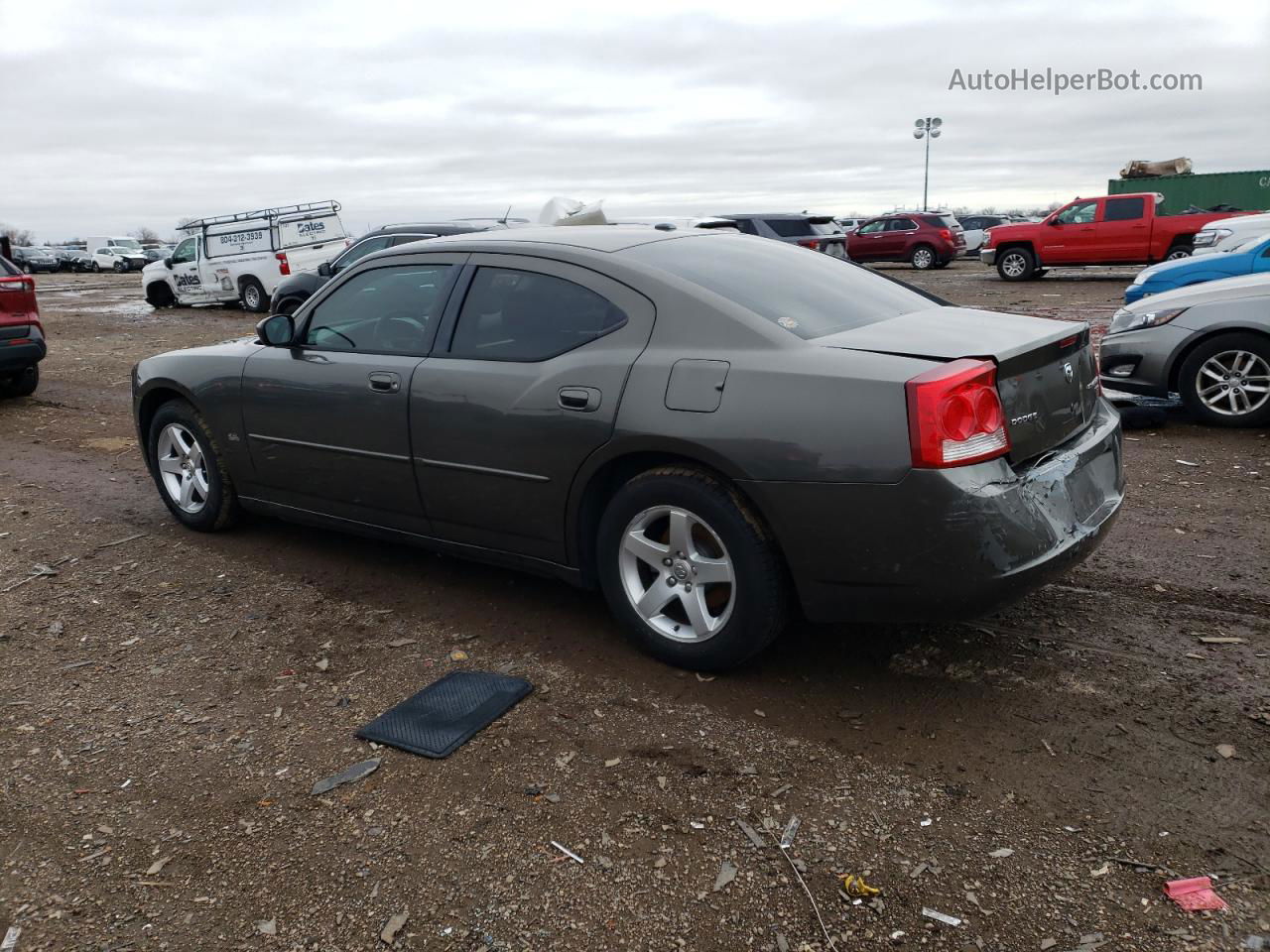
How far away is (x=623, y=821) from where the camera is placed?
2848 millimetres

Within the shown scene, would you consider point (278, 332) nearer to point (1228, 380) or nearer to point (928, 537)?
point (928, 537)

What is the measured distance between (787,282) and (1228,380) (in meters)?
4.80

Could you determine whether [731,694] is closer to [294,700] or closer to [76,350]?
[294,700]

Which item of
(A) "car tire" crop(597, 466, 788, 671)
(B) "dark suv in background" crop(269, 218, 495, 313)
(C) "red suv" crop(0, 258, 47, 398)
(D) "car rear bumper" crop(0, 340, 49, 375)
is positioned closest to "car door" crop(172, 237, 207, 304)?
(B) "dark suv in background" crop(269, 218, 495, 313)

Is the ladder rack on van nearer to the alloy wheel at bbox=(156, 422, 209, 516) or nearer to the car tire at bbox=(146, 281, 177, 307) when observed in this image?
the car tire at bbox=(146, 281, 177, 307)

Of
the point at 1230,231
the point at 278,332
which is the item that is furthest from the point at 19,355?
the point at 1230,231

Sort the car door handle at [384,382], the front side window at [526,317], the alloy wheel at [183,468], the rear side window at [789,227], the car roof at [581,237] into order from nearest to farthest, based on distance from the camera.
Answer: the front side window at [526,317] → the car roof at [581,237] → the car door handle at [384,382] → the alloy wheel at [183,468] → the rear side window at [789,227]

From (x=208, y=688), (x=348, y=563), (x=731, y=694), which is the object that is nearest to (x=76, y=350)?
(x=348, y=563)

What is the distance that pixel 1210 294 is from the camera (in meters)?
7.39

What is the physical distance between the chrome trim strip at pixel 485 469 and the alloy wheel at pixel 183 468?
1.79 m

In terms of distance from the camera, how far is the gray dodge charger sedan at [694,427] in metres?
3.13

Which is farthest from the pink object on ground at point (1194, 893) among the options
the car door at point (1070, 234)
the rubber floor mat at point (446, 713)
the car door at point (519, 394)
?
the car door at point (1070, 234)

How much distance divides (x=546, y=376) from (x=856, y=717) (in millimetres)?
1618

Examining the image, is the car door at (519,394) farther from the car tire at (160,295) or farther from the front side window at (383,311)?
the car tire at (160,295)
